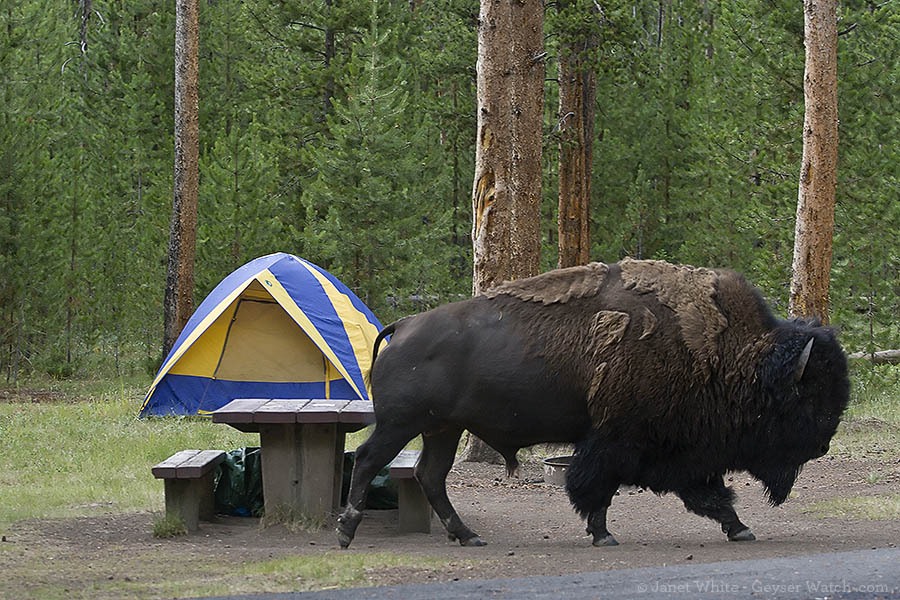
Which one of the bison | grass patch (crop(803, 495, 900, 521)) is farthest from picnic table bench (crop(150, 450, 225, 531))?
grass patch (crop(803, 495, 900, 521))

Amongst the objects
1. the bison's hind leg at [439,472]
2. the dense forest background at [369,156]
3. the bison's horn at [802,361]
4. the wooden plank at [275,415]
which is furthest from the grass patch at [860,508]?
the dense forest background at [369,156]

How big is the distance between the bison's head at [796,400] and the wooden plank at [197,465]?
11.7ft

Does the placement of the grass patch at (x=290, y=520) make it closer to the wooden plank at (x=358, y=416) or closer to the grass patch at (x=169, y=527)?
the grass patch at (x=169, y=527)

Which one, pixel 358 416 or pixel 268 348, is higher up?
pixel 358 416

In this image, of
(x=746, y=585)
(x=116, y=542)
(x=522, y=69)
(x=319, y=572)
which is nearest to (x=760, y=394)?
(x=746, y=585)

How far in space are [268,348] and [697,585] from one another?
33.3 ft

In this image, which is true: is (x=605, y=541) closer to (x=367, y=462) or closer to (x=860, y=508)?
(x=367, y=462)

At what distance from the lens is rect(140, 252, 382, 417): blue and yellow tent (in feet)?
46.9

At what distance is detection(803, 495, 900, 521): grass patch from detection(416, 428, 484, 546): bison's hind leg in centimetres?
287

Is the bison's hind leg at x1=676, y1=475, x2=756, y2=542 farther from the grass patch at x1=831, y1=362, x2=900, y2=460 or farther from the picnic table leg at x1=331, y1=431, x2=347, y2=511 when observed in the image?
the grass patch at x1=831, y1=362, x2=900, y2=460

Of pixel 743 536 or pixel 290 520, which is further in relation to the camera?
pixel 290 520

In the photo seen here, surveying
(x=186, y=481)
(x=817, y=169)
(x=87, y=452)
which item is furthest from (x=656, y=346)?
(x=817, y=169)

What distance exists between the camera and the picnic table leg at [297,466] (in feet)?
25.5

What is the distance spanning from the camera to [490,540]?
7.63 metres
